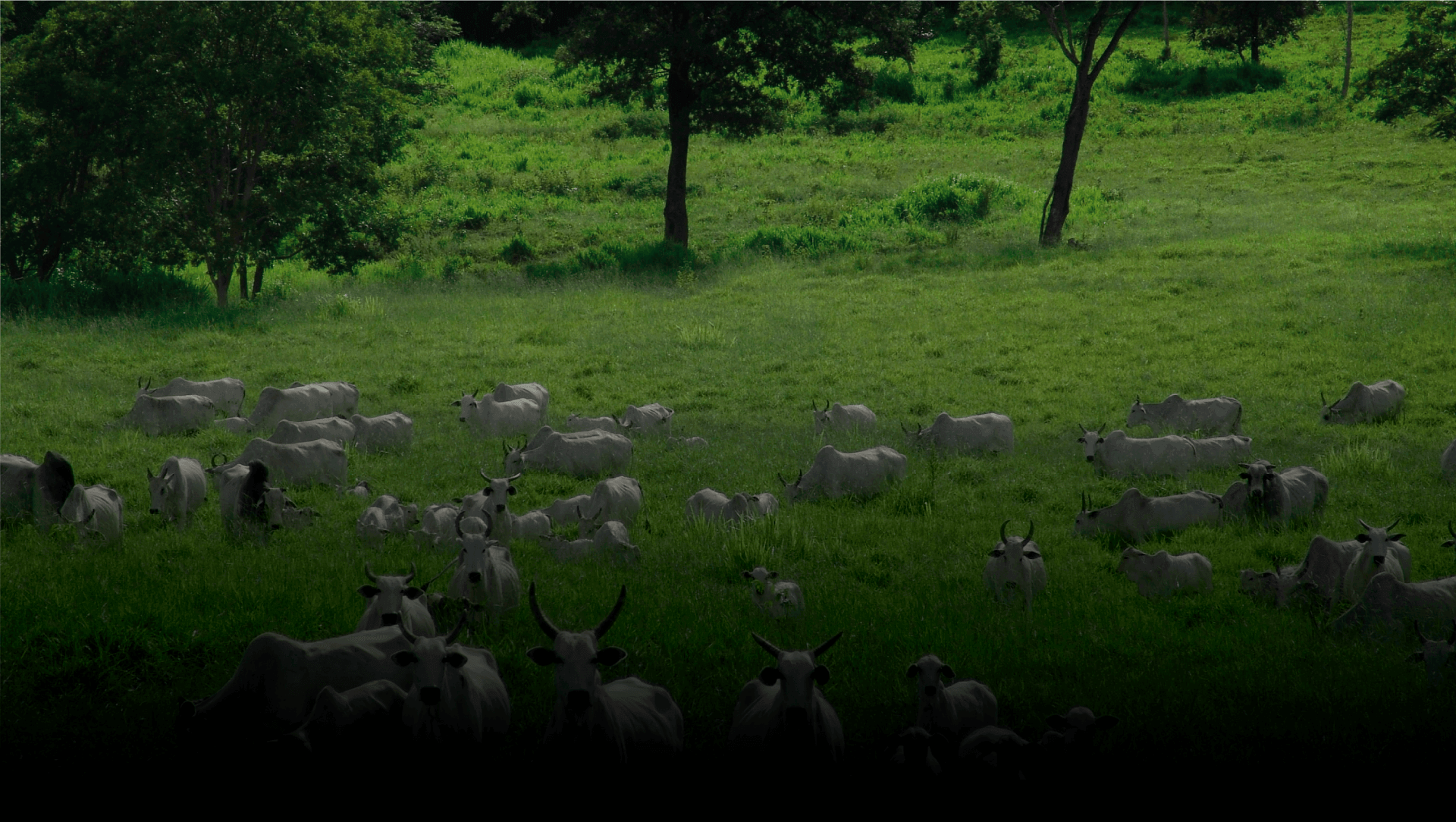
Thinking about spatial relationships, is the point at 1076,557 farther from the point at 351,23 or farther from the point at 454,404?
the point at 351,23

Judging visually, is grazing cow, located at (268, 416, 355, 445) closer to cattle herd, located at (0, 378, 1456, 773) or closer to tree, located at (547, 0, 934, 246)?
cattle herd, located at (0, 378, 1456, 773)

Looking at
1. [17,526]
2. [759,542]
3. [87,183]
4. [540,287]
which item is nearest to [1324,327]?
[759,542]

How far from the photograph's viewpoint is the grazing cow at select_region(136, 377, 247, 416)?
1561 centimetres

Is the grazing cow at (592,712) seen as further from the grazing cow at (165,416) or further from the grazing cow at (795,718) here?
the grazing cow at (165,416)

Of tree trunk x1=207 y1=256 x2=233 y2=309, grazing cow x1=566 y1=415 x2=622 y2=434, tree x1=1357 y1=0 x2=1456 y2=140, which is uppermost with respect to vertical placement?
→ tree x1=1357 y1=0 x2=1456 y2=140

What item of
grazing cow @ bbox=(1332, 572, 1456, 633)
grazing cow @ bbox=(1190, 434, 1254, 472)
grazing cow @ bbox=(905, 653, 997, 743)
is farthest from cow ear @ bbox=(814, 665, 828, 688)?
grazing cow @ bbox=(1190, 434, 1254, 472)

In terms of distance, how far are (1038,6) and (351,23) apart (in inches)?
783

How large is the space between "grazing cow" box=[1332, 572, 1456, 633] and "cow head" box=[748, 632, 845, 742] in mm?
4564

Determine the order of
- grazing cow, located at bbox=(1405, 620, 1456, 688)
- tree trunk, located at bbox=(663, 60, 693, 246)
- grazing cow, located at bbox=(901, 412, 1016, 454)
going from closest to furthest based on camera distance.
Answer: grazing cow, located at bbox=(1405, 620, 1456, 688), grazing cow, located at bbox=(901, 412, 1016, 454), tree trunk, located at bbox=(663, 60, 693, 246)

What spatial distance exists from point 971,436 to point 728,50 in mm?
20238

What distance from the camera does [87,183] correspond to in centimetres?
2625

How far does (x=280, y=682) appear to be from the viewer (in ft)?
19.0

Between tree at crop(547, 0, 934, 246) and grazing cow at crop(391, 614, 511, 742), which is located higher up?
tree at crop(547, 0, 934, 246)

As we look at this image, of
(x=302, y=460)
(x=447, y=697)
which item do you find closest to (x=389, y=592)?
(x=447, y=697)
